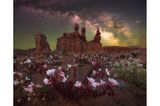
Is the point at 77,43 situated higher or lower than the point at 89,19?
lower

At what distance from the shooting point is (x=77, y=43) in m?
2.04

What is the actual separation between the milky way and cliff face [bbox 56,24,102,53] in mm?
31

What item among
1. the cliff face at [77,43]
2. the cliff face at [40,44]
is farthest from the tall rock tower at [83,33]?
the cliff face at [40,44]

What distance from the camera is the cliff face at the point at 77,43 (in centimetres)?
202

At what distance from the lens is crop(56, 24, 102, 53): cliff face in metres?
2.02

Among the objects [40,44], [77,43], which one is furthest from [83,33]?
[40,44]

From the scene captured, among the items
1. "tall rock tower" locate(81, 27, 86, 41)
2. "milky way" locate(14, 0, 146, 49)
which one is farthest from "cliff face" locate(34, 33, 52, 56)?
"tall rock tower" locate(81, 27, 86, 41)

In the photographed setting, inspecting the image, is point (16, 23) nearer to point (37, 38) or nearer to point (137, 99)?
point (37, 38)

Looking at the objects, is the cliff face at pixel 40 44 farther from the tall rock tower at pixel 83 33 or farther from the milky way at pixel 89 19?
the tall rock tower at pixel 83 33

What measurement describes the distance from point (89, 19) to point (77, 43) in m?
0.19

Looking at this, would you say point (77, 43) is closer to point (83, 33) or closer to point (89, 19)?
point (83, 33)
